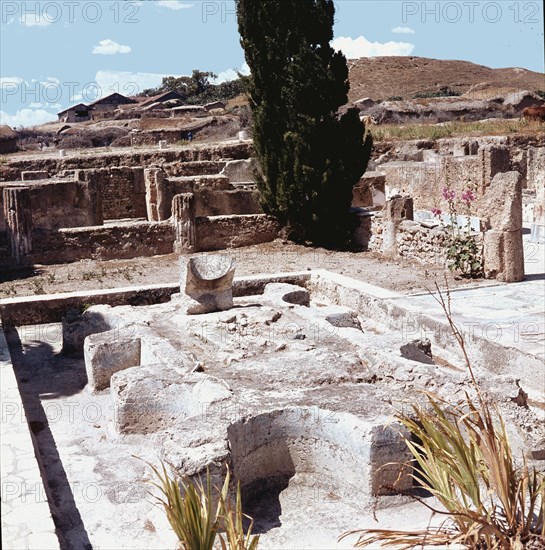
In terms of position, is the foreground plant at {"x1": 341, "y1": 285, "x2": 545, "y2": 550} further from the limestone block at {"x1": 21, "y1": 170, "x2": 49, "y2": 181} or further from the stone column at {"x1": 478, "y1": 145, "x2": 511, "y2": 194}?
the limestone block at {"x1": 21, "y1": 170, "x2": 49, "y2": 181}

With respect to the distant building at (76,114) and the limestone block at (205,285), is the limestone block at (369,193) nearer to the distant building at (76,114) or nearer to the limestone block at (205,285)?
the limestone block at (205,285)

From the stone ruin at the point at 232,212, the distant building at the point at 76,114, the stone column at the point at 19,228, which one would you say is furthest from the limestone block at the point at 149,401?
the distant building at the point at 76,114

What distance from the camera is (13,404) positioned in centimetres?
580

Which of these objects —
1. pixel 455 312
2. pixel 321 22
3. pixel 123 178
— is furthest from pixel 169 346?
pixel 123 178

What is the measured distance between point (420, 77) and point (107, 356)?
5749 cm

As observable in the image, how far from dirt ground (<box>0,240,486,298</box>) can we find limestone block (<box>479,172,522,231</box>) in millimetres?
944

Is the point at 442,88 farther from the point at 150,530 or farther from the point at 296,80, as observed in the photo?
the point at 150,530

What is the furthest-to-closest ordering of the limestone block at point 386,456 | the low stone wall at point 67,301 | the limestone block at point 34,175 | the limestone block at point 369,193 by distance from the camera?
the limestone block at point 34,175 < the limestone block at point 369,193 < the low stone wall at point 67,301 < the limestone block at point 386,456

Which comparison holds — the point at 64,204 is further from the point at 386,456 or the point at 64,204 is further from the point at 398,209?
the point at 386,456

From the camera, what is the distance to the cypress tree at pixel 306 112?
16.4m

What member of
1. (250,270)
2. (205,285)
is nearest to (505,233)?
(250,270)

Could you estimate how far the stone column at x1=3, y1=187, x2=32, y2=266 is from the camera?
15.7 meters

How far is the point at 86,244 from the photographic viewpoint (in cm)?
1597

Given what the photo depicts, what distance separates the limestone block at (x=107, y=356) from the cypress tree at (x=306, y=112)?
9.52 meters
